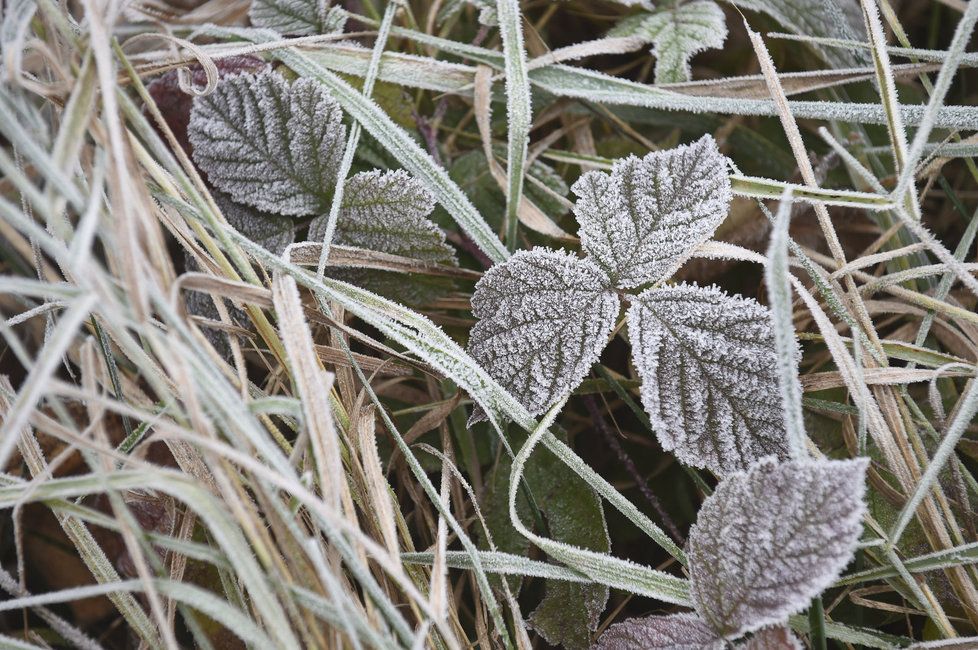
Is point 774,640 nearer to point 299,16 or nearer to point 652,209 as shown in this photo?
point 652,209

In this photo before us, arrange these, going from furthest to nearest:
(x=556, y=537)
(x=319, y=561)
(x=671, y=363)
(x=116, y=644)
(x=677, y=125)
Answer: (x=677, y=125), (x=116, y=644), (x=556, y=537), (x=671, y=363), (x=319, y=561)

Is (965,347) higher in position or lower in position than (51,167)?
lower

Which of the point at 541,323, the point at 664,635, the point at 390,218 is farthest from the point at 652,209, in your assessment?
the point at 664,635

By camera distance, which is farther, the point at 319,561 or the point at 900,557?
the point at 900,557

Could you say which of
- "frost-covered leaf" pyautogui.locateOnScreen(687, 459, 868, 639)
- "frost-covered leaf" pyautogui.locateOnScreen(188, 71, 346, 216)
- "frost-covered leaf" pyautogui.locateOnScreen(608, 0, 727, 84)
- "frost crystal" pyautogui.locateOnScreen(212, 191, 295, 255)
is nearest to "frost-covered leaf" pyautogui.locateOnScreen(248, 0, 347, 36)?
"frost-covered leaf" pyautogui.locateOnScreen(188, 71, 346, 216)

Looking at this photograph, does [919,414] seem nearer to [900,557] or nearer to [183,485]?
[900,557]

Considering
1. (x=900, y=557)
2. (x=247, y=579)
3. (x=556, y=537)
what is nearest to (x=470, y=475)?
(x=556, y=537)

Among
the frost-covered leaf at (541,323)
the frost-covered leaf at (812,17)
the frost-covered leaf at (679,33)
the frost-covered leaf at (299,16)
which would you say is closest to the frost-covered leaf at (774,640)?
the frost-covered leaf at (541,323)
